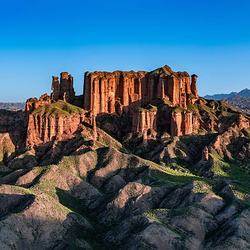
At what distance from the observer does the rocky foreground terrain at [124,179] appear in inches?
3004

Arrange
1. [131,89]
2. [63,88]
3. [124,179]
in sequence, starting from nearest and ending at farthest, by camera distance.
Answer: [124,179]
[63,88]
[131,89]

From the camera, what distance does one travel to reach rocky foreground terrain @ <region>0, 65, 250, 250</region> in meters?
76.3

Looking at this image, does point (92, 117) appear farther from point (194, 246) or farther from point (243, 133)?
point (194, 246)

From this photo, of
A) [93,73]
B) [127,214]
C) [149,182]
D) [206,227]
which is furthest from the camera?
[93,73]

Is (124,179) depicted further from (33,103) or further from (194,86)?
(194,86)

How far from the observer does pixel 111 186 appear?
109812 mm

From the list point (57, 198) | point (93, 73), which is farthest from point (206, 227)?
point (93, 73)

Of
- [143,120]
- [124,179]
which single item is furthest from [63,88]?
[124,179]

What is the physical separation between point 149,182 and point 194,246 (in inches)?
1293

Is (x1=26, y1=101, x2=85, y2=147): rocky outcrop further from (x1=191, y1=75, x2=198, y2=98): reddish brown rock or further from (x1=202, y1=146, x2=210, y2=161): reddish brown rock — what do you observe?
(x1=191, y1=75, x2=198, y2=98): reddish brown rock

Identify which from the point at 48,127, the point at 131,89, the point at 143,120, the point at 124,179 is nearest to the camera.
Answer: the point at 124,179

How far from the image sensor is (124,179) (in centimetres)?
11362

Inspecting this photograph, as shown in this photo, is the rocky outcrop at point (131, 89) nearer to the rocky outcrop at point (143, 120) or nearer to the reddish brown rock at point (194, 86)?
the reddish brown rock at point (194, 86)

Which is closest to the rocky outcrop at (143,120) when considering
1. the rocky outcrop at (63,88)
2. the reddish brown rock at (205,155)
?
the reddish brown rock at (205,155)
